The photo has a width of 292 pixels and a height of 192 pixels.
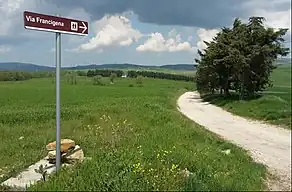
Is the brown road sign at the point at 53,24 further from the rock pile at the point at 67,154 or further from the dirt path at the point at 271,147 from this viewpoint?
the dirt path at the point at 271,147

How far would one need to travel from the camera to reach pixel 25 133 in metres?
14.6

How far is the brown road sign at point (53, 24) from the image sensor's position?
614 centimetres

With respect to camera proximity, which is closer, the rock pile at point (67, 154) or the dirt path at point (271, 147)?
the dirt path at point (271, 147)

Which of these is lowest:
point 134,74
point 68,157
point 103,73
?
point 134,74

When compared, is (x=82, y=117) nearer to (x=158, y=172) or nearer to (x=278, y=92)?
(x=158, y=172)

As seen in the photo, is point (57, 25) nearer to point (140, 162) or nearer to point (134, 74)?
point (140, 162)

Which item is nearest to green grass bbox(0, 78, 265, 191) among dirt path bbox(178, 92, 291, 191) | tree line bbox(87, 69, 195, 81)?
dirt path bbox(178, 92, 291, 191)

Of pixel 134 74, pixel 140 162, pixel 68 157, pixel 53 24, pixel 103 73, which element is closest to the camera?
pixel 53 24

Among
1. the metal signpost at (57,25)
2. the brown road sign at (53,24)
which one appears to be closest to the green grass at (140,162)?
the metal signpost at (57,25)

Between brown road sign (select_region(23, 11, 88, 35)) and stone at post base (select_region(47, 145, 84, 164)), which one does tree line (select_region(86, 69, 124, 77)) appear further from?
brown road sign (select_region(23, 11, 88, 35))

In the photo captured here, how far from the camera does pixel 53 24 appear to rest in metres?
6.45

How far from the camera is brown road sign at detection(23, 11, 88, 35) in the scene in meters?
6.14

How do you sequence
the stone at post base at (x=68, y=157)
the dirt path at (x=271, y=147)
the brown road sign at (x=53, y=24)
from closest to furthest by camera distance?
the dirt path at (x=271, y=147) < the brown road sign at (x=53, y=24) < the stone at post base at (x=68, y=157)

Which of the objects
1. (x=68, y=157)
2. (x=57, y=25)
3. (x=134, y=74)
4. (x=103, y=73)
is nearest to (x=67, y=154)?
(x=68, y=157)
